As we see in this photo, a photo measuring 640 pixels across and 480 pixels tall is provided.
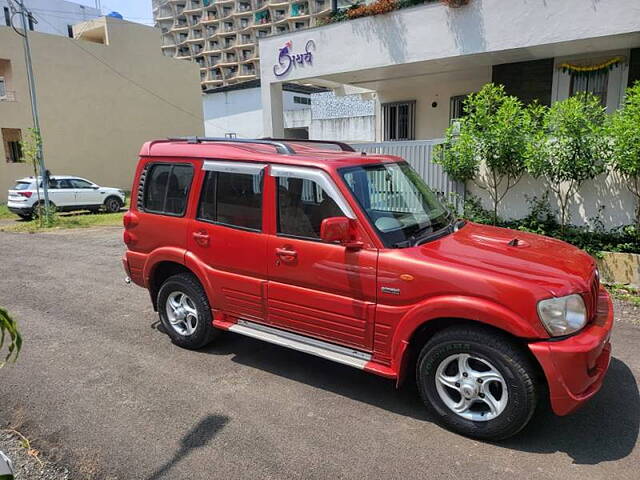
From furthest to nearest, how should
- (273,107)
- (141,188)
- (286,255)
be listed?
(273,107) → (141,188) → (286,255)

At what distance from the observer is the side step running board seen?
3665mm

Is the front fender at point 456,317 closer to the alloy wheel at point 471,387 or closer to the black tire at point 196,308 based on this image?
the alloy wheel at point 471,387

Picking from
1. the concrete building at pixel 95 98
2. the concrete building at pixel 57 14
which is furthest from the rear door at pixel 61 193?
the concrete building at pixel 57 14

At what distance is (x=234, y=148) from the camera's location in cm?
443

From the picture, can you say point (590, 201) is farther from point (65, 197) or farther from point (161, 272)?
point (65, 197)

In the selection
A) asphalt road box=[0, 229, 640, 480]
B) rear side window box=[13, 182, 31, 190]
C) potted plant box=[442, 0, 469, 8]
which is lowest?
asphalt road box=[0, 229, 640, 480]

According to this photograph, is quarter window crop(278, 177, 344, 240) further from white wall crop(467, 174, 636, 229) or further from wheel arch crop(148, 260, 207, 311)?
white wall crop(467, 174, 636, 229)

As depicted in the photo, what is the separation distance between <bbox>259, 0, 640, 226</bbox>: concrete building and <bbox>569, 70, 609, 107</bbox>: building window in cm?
2

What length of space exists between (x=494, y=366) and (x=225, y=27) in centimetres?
9025

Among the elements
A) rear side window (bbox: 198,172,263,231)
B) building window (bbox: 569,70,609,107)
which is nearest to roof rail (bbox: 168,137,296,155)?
rear side window (bbox: 198,172,263,231)

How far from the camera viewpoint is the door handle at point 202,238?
4430 mm

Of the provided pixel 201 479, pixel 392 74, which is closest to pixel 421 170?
pixel 392 74

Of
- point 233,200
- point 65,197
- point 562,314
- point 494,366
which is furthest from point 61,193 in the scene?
point 562,314

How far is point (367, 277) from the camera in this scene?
353 cm
